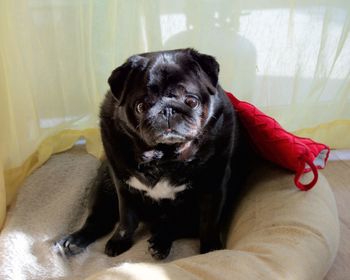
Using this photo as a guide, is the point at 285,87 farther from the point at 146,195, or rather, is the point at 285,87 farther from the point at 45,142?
the point at 45,142

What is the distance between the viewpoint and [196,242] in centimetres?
139

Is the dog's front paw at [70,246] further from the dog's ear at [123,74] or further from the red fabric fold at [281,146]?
the red fabric fold at [281,146]

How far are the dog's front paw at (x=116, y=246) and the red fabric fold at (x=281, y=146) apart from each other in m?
0.51

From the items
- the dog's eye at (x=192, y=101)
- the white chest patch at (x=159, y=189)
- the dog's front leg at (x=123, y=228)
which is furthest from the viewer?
the dog's front leg at (x=123, y=228)

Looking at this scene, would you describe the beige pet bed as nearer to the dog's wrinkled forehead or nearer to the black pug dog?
the black pug dog

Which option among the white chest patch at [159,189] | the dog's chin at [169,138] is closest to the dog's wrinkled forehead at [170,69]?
the dog's chin at [169,138]

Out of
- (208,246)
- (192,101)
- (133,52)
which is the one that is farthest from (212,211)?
(133,52)

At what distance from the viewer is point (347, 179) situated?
1.71m

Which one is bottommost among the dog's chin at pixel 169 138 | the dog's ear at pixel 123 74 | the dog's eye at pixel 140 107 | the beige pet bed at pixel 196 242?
the beige pet bed at pixel 196 242

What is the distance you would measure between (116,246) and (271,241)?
1.56 feet

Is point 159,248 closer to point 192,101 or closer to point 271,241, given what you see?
point 271,241

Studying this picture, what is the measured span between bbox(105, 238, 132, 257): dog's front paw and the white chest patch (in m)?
0.19

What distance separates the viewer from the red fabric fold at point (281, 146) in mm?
1285

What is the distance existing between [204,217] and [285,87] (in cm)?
70
